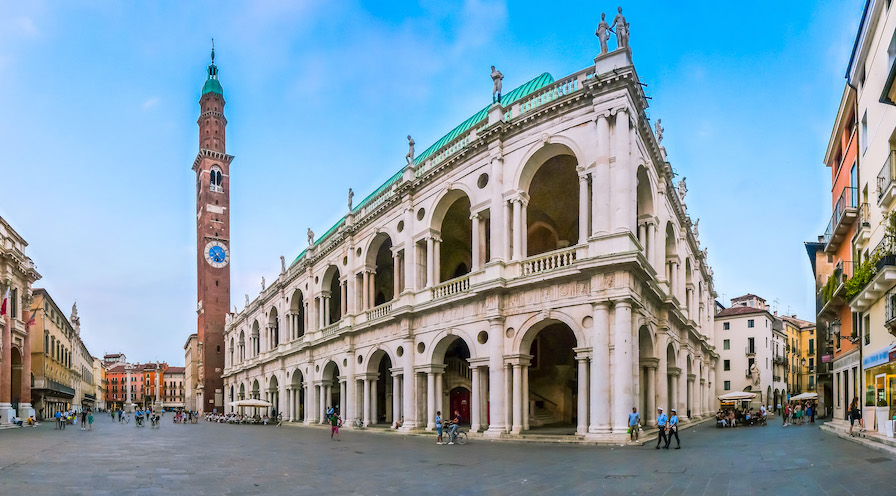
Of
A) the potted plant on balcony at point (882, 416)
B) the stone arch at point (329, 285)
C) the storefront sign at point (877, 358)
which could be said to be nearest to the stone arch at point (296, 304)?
the stone arch at point (329, 285)

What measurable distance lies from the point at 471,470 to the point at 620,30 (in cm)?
1566

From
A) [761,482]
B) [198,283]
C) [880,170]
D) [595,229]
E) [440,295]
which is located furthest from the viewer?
[198,283]

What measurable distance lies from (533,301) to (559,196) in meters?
8.41

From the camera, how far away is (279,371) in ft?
170

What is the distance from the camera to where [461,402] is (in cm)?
3350

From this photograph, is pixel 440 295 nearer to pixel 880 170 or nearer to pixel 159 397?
pixel 880 170

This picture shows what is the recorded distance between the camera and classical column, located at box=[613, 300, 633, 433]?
20891 millimetres

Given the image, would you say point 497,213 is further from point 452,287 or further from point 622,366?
point 622,366

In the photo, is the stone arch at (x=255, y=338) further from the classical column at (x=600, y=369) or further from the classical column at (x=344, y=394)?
the classical column at (x=600, y=369)

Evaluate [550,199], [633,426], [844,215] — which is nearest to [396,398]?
[550,199]

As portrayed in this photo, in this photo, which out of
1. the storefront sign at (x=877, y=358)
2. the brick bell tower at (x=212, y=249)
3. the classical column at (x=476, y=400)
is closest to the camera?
the storefront sign at (x=877, y=358)

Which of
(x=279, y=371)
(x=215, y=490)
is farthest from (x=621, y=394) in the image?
(x=279, y=371)

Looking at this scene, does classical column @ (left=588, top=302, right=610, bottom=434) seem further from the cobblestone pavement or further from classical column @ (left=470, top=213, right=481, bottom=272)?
classical column @ (left=470, top=213, right=481, bottom=272)

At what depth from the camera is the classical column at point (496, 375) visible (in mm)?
24391
